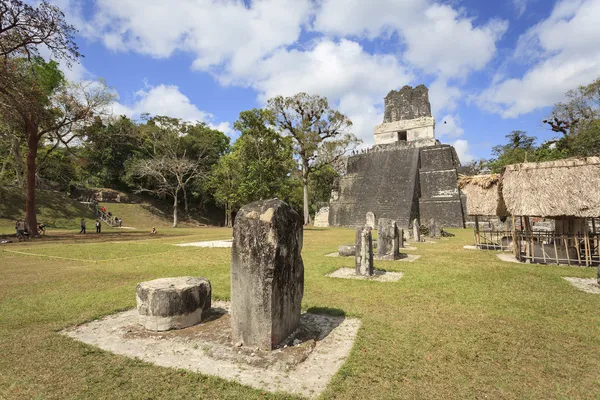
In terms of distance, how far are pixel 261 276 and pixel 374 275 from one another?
4.57m

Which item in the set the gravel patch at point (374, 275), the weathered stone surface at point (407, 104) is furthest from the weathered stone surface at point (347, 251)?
the weathered stone surface at point (407, 104)

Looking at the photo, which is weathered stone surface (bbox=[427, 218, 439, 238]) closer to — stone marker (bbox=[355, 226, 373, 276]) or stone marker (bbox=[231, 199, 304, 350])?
stone marker (bbox=[355, 226, 373, 276])

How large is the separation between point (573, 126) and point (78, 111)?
4152cm

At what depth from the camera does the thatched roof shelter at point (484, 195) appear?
11.7m

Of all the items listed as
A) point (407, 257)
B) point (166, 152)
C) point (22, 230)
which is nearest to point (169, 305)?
point (407, 257)

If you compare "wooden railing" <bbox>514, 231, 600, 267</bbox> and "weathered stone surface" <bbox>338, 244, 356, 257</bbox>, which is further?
"weathered stone surface" <bbox>338, 244, 356, 257</bbox>

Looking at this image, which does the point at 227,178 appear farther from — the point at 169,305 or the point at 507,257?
the point at 169,305

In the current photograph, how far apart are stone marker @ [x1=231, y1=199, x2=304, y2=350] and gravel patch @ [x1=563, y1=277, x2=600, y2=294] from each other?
19.5 ft

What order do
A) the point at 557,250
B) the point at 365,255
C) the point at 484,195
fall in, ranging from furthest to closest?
the point at 484,195 → the point at 557,250 → the point at 365,255

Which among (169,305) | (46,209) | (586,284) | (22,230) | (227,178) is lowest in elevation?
(586,284)

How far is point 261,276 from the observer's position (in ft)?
11.4

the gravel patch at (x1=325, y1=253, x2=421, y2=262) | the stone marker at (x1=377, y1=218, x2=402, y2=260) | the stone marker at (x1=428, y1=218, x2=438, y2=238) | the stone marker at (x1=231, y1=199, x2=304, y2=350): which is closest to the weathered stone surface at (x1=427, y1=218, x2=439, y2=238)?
the stone marker at (x1=428, y1=218, x2=438, y2=238)

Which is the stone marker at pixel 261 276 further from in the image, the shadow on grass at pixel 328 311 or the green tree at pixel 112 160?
the green tree at pixel 112 160

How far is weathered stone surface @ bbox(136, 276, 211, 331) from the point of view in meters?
4.01
